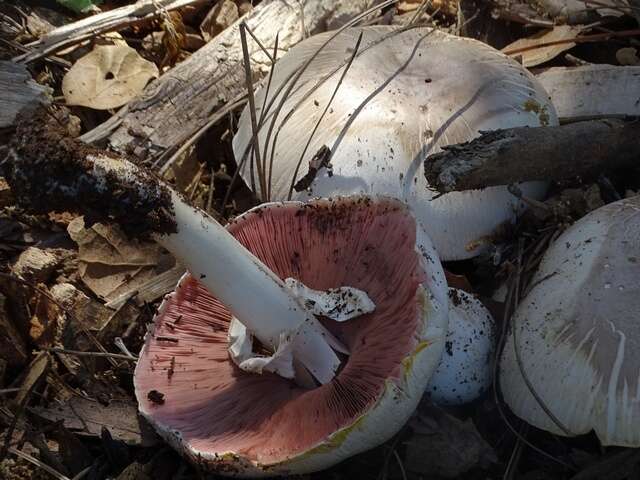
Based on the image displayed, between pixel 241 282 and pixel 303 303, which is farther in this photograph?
pixel 303 303

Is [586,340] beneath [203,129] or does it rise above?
beneath

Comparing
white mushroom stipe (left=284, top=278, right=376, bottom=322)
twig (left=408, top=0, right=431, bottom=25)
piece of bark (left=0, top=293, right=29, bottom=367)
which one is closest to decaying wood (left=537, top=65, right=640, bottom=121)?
twig (left=408, top=0, right=431, bottom=25)

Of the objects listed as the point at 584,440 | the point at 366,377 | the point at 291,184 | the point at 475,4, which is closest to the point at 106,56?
the point at 291,184

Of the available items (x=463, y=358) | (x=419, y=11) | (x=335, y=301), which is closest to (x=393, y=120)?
(x=335, y=301)

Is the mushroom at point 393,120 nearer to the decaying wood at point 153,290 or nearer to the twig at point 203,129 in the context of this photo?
the twig at point 203,129

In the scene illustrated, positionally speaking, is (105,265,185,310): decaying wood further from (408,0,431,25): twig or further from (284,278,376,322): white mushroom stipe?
(408,0,431,25): twig

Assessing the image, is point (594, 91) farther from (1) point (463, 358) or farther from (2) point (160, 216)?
(2) point (160, 216)

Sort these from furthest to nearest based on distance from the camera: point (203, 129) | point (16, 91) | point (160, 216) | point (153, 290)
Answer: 1. point (203, 129)
2. point (16, 91)
3. point (153, 290)
4. point (160, 216)
